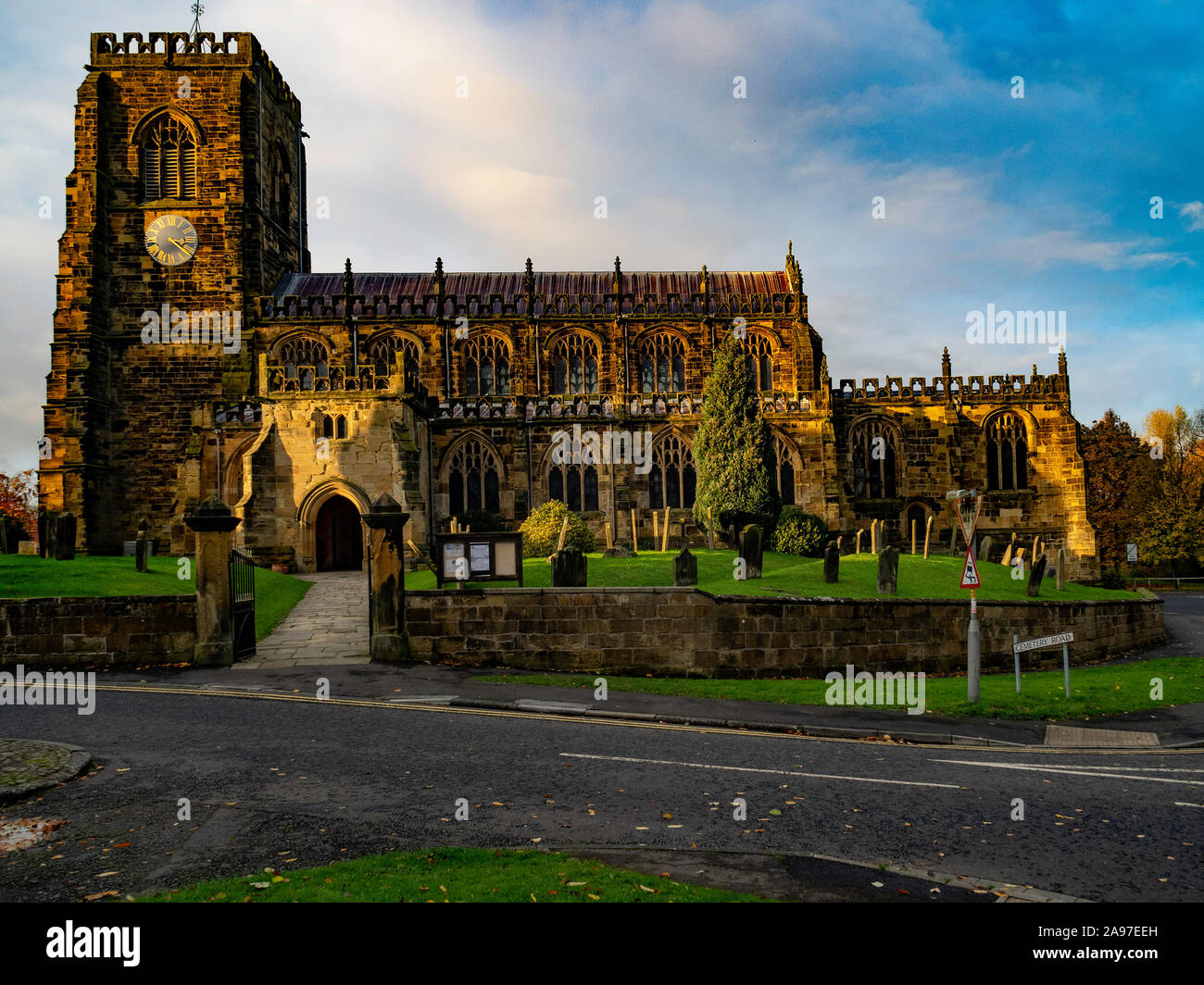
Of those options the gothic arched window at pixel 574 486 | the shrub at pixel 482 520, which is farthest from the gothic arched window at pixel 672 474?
the shrub at pixel 482 520

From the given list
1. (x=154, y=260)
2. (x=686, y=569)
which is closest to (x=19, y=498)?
(x=154, y=260)

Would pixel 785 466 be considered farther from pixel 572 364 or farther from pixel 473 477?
pixel 473 477

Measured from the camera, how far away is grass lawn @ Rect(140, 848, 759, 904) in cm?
509

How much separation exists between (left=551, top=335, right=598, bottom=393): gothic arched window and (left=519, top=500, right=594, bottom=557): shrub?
15.0 meters

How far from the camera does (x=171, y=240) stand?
3984 centimetres

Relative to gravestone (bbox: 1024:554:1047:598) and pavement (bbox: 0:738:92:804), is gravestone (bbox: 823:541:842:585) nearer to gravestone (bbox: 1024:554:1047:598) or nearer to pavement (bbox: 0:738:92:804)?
gravestone (bbox: 1024:554:1047:598)

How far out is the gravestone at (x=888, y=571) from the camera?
2012 centimetres

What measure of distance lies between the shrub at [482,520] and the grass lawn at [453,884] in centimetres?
2816

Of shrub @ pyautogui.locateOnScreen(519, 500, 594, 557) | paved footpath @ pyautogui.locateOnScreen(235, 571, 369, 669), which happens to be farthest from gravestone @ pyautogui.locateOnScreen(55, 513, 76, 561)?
shrub @ pyautogui.locateOnScreen(519, 500, 594, 557)

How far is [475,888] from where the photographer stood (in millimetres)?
5246

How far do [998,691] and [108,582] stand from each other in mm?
19134
